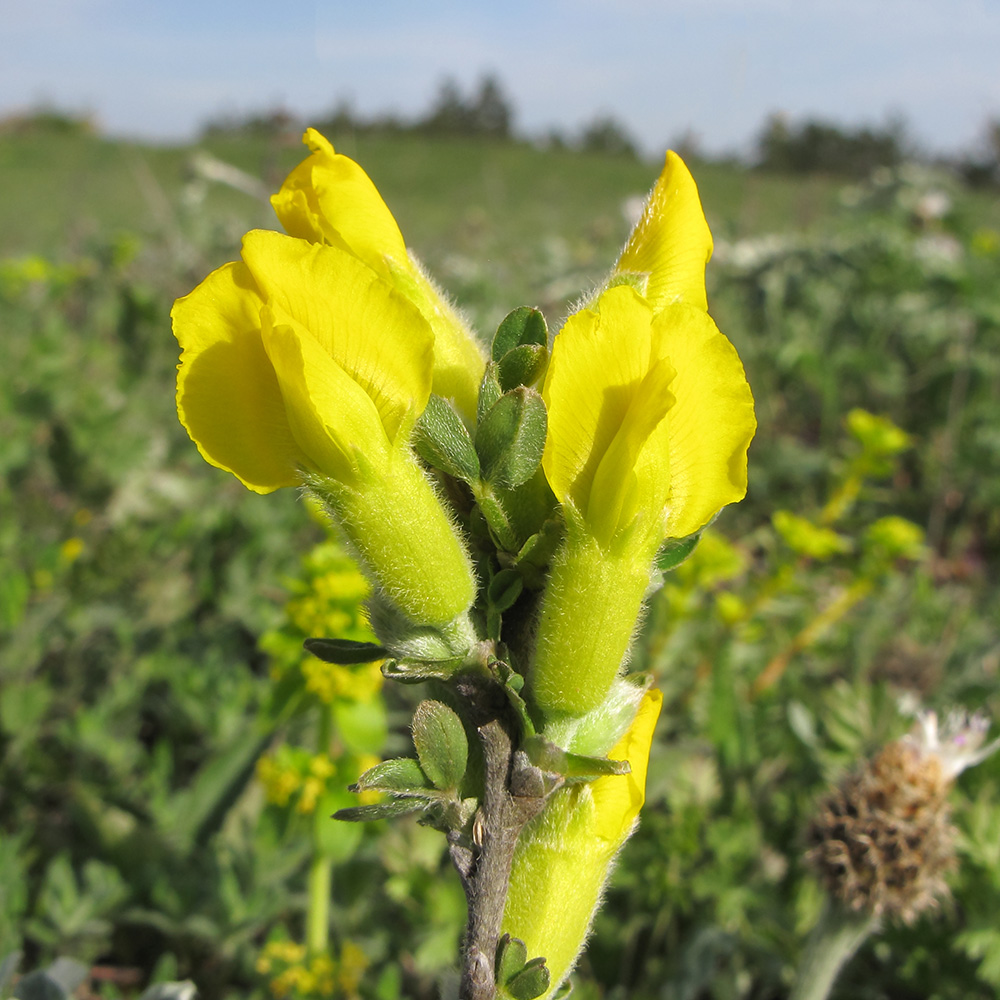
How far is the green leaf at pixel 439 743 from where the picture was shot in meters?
0.76

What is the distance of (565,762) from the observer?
29.3 inches

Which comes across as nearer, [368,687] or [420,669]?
[420,669]

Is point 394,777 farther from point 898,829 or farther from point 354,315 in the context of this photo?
point 898,829

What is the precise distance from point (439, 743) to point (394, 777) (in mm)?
48

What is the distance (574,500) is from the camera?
760 millimetres

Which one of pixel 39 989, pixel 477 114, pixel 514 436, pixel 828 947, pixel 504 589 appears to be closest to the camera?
pixel 514 436

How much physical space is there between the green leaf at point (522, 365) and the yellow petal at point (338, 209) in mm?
149

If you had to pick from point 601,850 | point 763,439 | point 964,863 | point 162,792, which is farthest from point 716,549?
point 763,439

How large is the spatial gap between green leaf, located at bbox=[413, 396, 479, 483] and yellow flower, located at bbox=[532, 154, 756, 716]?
6 cm

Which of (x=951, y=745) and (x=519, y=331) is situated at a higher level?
(x=519, y=331)

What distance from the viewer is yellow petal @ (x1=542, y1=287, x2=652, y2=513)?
0.69m

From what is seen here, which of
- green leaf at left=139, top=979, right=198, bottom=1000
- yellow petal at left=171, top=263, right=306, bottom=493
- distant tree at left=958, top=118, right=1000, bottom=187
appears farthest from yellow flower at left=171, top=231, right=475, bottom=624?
distant tree at left=958, top=118, right=1000, bottom=187

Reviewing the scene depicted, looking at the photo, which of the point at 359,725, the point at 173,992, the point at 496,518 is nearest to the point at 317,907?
the point at 359,725

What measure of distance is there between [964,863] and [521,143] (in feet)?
103
